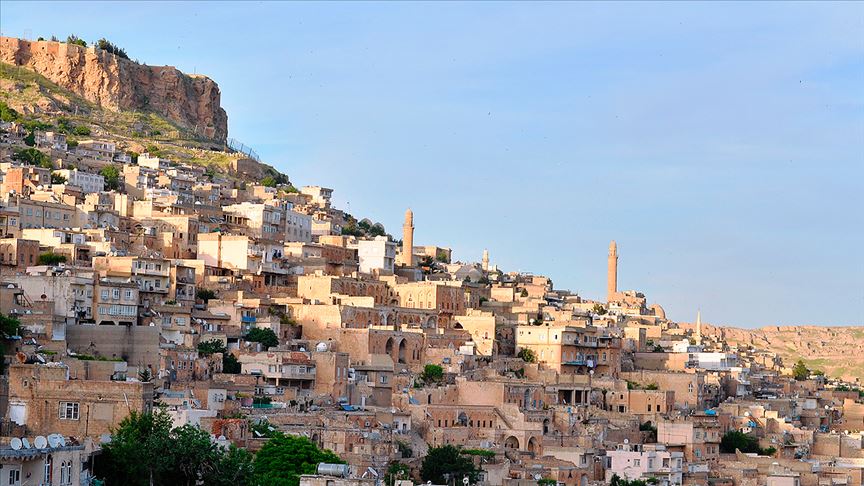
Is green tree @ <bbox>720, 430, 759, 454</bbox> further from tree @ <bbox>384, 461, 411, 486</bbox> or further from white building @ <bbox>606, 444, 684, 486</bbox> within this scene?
tree @ <bbox>384, 461, 411, 486</bbox>

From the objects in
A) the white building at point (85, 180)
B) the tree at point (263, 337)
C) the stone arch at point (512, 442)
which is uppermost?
the white building at point (85, 180)

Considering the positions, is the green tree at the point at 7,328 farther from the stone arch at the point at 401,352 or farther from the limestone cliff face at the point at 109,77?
the limestone cliff face at the point at 109,77

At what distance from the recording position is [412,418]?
49625 mm

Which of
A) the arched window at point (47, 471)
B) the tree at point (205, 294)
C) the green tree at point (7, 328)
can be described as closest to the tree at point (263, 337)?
the tree at point (205, 294)

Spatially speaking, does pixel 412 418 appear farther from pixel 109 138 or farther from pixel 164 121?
pixel 164 121

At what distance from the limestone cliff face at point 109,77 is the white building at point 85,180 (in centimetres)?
2724

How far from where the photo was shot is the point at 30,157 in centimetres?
7988

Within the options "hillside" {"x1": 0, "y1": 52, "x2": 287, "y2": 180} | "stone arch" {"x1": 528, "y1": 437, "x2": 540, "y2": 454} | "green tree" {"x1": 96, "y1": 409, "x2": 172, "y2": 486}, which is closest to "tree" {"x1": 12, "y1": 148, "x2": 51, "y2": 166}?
"hillside" {"x1": 0, "y1": 52, "x2": 287, "y2": 180}

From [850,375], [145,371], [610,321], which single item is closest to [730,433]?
[610,321]

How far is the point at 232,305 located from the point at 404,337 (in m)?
5.78

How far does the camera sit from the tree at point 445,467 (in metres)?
43.3

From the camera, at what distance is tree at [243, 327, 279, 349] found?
183ft

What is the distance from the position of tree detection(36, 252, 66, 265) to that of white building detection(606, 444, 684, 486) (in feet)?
63.4

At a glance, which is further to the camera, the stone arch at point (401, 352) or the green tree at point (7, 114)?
the green tree at point (7, 114)
